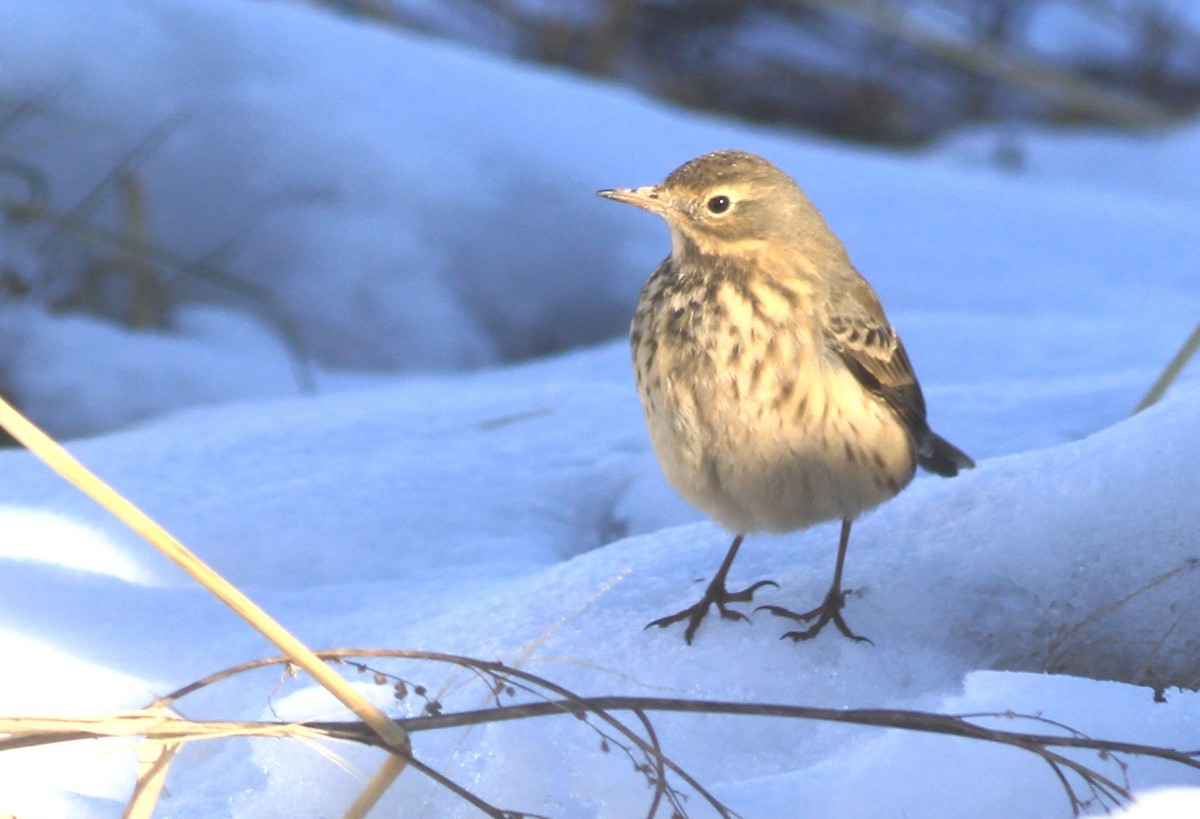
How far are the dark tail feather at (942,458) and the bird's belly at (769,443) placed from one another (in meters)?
0.28

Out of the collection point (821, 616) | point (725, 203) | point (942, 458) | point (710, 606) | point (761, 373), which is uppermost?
point (725, 203)

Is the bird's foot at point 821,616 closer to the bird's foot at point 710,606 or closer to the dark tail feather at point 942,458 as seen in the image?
the bird's foot at point 710,606

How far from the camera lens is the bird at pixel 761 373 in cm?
266

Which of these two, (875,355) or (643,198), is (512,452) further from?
(875,355)

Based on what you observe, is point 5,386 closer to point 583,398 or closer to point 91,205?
point 91,205

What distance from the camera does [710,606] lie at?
8.68 feet

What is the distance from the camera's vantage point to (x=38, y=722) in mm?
1800

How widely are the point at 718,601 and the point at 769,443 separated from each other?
0.30 meters

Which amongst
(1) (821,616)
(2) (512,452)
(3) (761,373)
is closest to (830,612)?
(1) (821,616)

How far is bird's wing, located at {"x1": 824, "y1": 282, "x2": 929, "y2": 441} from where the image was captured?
110 inches

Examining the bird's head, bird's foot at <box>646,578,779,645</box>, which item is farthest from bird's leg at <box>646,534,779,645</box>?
the bird's head

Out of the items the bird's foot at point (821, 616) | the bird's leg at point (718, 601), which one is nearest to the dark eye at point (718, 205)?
the bird's leg at point (718, 601)

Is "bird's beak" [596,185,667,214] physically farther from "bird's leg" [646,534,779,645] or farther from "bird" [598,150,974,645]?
"bird's leg" [646,534,779,645]

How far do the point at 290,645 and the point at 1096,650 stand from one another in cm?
137
